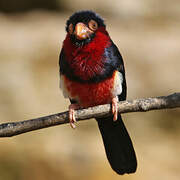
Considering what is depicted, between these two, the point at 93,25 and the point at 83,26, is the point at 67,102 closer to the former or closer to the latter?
the point at 93,25

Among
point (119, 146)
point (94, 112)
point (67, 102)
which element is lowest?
point (119, 146)

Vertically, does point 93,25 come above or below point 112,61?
above

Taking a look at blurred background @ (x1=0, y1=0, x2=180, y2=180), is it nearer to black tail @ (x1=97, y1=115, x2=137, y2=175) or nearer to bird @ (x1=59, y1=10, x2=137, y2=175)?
black tail @ (x1=97, y1=115, x2=137, y2=175)

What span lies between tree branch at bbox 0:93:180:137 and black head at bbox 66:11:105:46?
787mm

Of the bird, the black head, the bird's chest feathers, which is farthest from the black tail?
the black head

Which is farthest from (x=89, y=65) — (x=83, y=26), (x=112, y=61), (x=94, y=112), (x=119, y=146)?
(x=119, y=146)

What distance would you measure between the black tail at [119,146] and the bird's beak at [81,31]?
980 millimetres

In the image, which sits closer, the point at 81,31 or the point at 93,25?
the point at 81,31

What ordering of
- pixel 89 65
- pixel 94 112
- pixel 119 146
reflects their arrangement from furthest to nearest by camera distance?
pixel 119 146, pixel 89 65, pixel 94 112

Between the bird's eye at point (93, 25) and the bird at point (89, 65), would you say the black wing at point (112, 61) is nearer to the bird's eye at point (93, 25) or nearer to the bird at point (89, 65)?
the bird at point (89, 65)

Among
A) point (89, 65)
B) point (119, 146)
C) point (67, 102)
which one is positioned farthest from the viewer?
point (67, 102)

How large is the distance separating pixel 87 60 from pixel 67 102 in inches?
131

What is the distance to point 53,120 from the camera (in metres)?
3.86

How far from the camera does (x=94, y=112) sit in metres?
3.86
